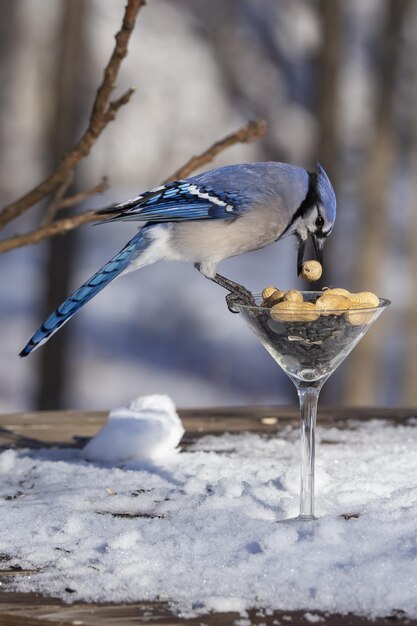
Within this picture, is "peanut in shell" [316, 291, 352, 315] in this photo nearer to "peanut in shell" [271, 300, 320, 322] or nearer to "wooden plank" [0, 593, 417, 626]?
"peanut in shell" [271, 300, 320, 322]

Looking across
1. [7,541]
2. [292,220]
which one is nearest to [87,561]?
[7,541]

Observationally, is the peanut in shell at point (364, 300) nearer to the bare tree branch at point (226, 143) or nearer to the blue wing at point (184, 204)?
the blue wing at point (184, 204)

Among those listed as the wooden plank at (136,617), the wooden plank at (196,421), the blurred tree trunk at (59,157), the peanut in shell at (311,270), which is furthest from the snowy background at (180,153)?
the wooden plank at (136,617)

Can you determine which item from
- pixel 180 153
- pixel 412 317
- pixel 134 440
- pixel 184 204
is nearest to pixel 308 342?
pixel 134 440

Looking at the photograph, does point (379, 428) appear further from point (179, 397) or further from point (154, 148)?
point (154, 148)

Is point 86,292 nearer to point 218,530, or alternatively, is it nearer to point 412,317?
point 218,530

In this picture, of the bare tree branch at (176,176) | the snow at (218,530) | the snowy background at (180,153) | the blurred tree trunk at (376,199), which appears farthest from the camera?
the snowy background at (180,153)
